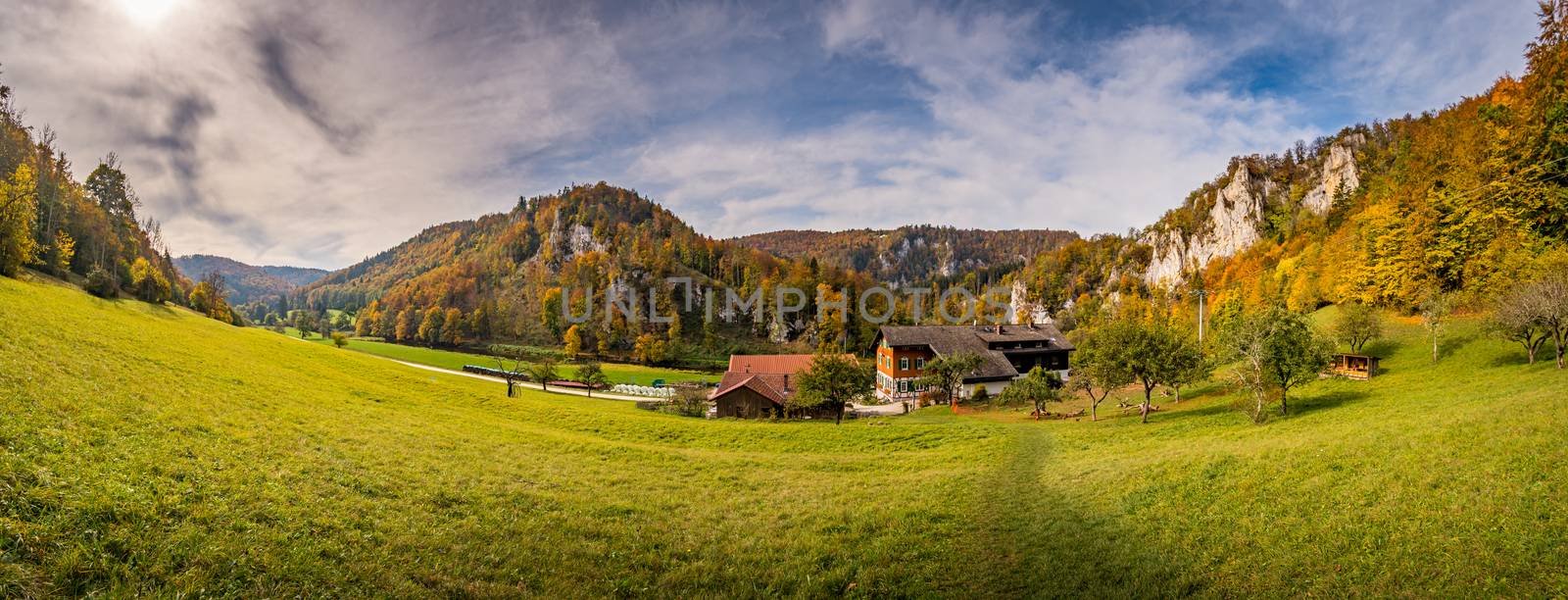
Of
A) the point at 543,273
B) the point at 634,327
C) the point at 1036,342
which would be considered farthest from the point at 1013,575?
the point at 543,273

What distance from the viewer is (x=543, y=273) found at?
183125 millimetres

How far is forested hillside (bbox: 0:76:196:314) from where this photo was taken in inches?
1554

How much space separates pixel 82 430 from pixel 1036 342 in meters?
78.5

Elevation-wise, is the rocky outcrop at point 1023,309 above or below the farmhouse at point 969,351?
above

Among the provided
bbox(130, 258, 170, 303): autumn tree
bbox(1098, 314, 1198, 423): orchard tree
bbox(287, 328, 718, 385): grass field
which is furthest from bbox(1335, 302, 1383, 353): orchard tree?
bbox(130, 258, 170, 303): autumn tree

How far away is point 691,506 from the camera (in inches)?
575

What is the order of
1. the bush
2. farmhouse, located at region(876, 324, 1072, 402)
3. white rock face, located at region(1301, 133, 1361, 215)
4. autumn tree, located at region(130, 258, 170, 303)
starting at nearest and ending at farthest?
1. the bush
2. farmhouse, located at region(876, 324, 1072, 402)
3. autumn tree, located at region(130, 258, 170, 303)
4. white rock face, located at region(1301, 133, 1361, 215)

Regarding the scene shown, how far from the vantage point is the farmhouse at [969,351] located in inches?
2440

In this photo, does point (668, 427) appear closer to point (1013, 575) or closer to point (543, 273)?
point (1013, 575)

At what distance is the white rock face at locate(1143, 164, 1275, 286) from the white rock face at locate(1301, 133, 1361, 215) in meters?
8.95

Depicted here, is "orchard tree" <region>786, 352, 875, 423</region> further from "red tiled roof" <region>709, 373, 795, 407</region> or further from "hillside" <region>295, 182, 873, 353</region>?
"hillside" <region>295, 182, 873, 353</region>

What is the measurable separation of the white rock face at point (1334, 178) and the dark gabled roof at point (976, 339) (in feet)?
244

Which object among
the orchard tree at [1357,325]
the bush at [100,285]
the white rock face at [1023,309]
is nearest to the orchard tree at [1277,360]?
the orchard tree at [1357,325]

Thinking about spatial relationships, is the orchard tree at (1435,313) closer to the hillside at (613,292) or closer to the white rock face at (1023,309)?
the hillside at (613,292)
